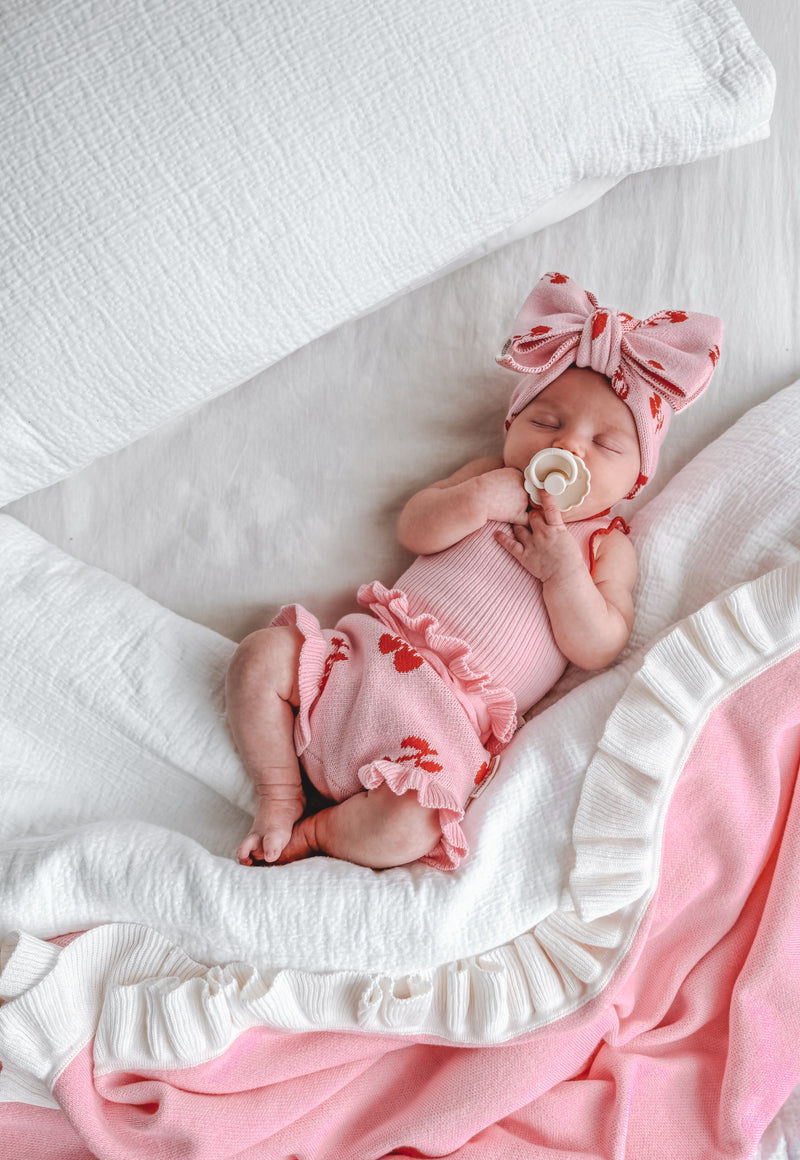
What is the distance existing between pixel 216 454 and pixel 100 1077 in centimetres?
68

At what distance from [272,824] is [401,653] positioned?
22 cm

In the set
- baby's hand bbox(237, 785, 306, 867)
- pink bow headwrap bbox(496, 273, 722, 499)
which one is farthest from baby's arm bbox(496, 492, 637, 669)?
baby's hand bbox(237, 785, 306, 867)

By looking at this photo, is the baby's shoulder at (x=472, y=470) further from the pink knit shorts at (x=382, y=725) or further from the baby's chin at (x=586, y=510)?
the pink knit shorts at (x=382, y=725)

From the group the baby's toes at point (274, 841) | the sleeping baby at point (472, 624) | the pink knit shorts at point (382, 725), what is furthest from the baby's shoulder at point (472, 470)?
the baby's toes at point (274, 841)

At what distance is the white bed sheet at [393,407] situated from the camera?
1066 millimetres

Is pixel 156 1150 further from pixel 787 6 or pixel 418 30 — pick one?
pixel 787 6

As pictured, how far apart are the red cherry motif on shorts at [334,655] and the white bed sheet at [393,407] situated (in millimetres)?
126

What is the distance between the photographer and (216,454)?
108 cm

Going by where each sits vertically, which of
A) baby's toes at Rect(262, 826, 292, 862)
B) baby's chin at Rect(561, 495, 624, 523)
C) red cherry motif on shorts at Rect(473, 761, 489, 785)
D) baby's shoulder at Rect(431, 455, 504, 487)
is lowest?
red cherry motif on shorts at Rect(473, 761, 489, 785)

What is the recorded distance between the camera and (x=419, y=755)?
2.84 ft

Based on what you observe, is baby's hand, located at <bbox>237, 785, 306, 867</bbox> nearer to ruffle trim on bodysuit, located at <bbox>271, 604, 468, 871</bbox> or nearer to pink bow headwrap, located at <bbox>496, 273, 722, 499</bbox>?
ruffle trim on bodysuit, located at <bbox>271, 604, 468, 871</bbox>

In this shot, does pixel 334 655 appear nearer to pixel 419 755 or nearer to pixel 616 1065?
pixel 419 755

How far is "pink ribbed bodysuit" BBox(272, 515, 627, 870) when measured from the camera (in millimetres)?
880

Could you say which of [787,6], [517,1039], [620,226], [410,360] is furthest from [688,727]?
[787,6]
